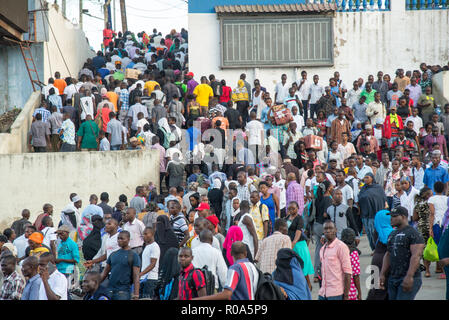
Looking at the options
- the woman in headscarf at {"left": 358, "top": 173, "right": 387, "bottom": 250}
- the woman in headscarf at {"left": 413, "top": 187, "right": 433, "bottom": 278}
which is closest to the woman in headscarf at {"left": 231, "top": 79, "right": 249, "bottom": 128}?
the woman in headscarf at {"left": 358, "top": 173, "right": 387, "bottom": 250}

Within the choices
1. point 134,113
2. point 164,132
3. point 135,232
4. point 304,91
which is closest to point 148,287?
point 135,232

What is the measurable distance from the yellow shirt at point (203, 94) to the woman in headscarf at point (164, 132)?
2.03 metres

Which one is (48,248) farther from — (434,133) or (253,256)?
(434,133)

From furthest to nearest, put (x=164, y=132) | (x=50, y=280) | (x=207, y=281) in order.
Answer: (x=164, y=132)
(x=50, y=280)
(x=207, y=281)

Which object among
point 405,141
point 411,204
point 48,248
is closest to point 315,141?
point 405,141

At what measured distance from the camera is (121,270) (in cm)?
897

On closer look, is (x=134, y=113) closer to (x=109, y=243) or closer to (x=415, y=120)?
(x=415, y=120)

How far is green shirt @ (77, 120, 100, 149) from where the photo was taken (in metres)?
18.1

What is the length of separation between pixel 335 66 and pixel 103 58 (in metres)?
7.58

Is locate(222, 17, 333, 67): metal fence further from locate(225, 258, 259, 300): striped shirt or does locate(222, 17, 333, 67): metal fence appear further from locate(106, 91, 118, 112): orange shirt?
locate(225, 258, 259, 300): striped shirt

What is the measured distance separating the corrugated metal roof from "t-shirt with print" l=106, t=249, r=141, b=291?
1568 cm

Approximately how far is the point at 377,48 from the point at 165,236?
1455 centimetres

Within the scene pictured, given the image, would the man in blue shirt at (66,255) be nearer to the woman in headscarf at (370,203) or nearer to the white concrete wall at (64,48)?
the woman in headscarf at (370,203)
